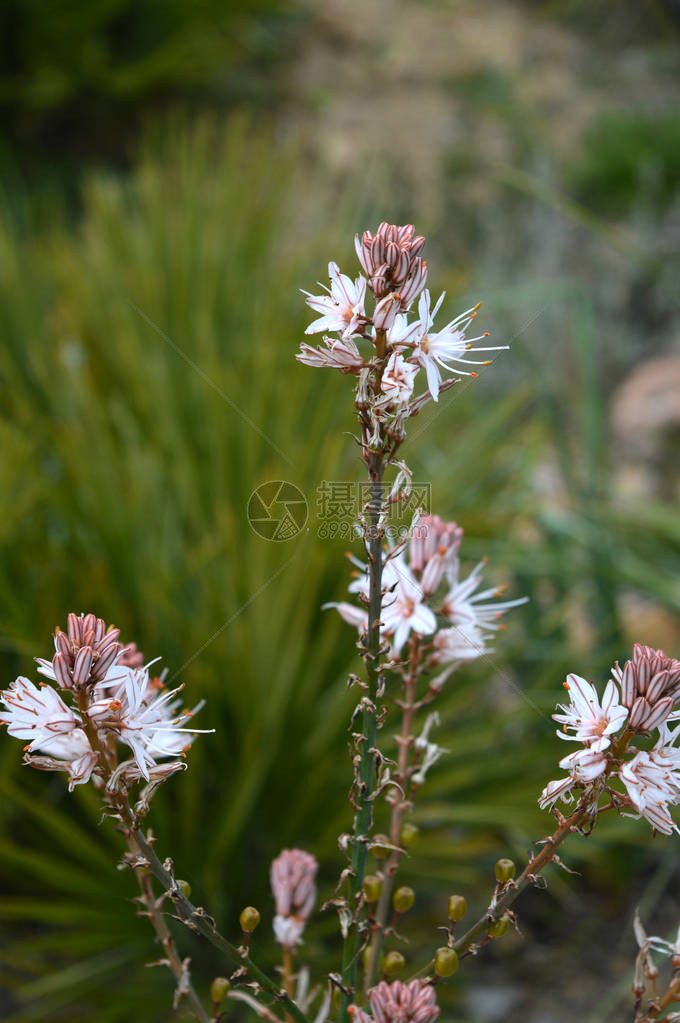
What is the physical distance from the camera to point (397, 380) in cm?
38

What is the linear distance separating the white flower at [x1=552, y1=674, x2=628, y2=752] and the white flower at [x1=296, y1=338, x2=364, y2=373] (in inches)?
7.0

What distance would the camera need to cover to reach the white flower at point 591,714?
367 millimetres

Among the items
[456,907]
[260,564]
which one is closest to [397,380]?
[456,907]

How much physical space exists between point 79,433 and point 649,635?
113cm

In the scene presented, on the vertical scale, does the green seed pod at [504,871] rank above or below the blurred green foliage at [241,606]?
below

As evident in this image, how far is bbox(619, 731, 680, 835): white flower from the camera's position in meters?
0.36

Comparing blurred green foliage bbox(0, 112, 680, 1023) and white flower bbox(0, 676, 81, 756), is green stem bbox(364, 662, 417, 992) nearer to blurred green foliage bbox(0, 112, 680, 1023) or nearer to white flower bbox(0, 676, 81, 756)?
white flower bbox(0, 676, 81, 756)

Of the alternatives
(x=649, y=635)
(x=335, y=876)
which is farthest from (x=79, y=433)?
(x=649, y=635)

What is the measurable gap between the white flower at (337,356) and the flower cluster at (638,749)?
18 centimetres

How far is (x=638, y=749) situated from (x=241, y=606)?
2.65 feet

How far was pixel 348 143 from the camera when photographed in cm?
379

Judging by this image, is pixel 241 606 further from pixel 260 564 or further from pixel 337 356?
pixel 337 356

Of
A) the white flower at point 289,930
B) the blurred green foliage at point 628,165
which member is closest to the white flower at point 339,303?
the white flower at point 289,930

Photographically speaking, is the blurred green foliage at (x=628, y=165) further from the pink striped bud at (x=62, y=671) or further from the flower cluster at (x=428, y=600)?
the pink striped bud at (x=62, y=671)
